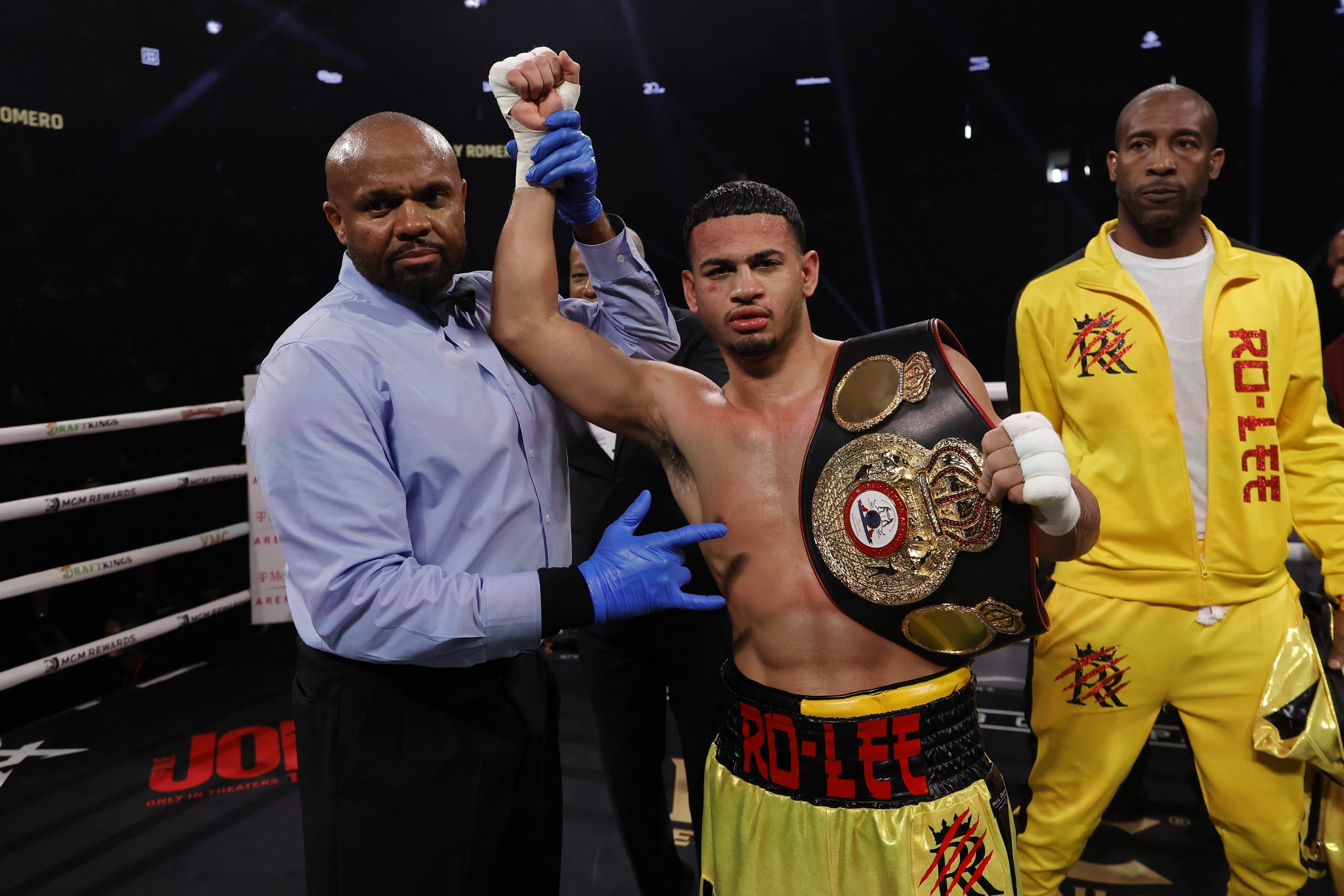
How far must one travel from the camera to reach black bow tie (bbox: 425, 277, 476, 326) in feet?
4.70

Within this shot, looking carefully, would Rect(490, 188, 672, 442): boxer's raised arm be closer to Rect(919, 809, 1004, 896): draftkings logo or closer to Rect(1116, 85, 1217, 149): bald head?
Rect(919, 809, 1004, 896): draftkings logo

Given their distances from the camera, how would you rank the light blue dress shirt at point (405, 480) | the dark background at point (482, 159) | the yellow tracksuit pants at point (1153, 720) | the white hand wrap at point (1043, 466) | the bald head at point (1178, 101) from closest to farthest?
the white hand wrap at point (1043, 466) → the light blue dress shirt at point (405, 480) → the yellow tracksuit pants at point (1153, 720) → the bald head at point (1178, 101) → the dark background at point (482, 159)

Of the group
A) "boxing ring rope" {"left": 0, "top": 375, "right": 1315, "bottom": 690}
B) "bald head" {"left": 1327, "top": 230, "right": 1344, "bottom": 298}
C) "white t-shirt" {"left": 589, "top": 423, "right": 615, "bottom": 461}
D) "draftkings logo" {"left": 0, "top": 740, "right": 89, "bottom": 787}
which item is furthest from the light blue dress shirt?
"bald head" {"left": 1327, "top": 230, "right": 1344, "bottom": 298}

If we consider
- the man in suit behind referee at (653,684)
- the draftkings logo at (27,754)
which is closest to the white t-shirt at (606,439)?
the man in suit behind referee at (653,684)

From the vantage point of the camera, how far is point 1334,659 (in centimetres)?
192

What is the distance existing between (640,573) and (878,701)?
418 mm

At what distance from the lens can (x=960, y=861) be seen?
1315 millimetres

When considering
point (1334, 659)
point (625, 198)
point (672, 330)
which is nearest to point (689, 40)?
point (625, 198)

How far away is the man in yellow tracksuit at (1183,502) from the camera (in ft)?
6.09

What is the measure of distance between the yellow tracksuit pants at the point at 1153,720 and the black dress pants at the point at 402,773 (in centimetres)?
121

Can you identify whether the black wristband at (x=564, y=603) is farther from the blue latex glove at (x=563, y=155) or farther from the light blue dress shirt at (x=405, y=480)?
the blue latex glove at (x=563, y=155)

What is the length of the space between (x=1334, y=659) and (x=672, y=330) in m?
1.59

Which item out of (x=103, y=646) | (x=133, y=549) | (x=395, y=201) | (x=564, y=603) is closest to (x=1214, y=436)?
(x=564, y=603)

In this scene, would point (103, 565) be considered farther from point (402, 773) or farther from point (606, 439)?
point (402, 773)
